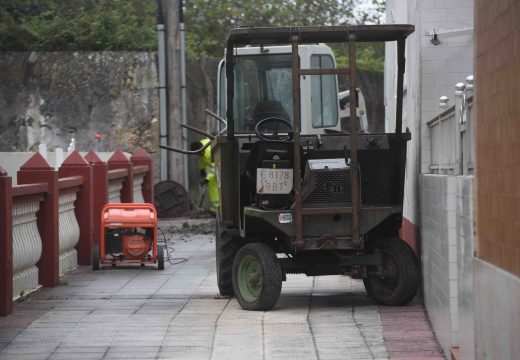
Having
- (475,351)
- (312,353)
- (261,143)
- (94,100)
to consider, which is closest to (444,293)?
(312,353)

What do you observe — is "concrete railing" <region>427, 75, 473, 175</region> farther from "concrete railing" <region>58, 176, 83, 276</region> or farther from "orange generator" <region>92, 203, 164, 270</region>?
"concrete railing" <region>58, 176, 83, 276</region>

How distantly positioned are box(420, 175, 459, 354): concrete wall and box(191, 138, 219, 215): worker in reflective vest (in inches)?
501

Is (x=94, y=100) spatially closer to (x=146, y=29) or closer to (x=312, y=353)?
(x=146, y=29)

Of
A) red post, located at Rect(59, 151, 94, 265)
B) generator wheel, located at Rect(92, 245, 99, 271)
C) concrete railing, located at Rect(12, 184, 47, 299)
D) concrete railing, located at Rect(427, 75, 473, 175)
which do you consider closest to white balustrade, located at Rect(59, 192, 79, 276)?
red post, located at Rect(59, 151, 94, 265)

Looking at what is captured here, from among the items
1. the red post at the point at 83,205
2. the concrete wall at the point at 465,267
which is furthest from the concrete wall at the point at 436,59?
the red post at the point at 83,205

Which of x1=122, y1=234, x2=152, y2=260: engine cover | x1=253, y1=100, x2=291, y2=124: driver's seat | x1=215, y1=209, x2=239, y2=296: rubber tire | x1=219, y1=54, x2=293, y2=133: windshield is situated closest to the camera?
x1=215, y1=209, x2=239, y2=296: rubber tire

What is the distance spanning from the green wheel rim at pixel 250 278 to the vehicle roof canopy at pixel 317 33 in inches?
81.1

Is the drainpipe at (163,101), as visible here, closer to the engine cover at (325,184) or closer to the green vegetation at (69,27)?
the green vegetation at (69,27)

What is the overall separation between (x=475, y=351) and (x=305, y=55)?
918cm

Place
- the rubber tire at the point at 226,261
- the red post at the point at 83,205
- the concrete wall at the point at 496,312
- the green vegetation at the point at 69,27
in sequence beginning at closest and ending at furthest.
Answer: the concrete wall at the point at 496,312
the rubber tire at the point at 226,261
the red post at the point at 83,205
the green vegetation at the point at 69,27

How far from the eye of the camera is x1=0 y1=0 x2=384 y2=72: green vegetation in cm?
2669

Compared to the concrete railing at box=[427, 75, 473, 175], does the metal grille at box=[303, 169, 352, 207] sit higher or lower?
lower

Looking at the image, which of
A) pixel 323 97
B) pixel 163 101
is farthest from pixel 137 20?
pixel 323 97

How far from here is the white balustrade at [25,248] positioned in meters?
12.2
